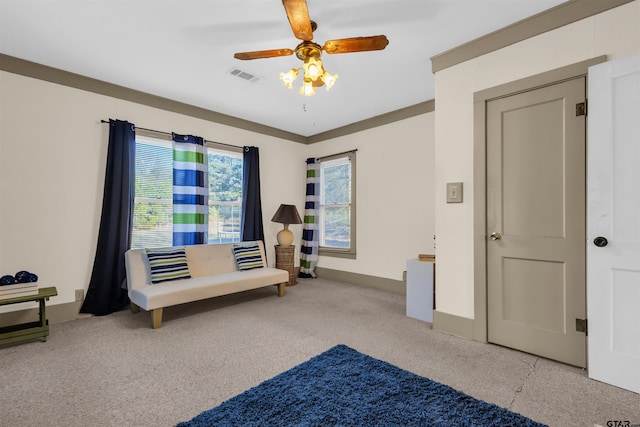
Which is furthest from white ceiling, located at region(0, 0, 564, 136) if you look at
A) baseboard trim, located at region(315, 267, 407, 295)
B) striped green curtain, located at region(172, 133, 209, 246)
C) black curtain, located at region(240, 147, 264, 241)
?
baseboard trim, located at region(315, 267, 407, 295)

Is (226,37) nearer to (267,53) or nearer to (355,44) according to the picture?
(267,53)

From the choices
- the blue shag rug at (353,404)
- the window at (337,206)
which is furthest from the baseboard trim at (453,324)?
the window at (337,206)

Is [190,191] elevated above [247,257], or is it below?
above

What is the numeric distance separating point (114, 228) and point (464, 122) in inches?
153

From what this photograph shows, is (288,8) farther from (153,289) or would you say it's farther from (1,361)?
(1,361)

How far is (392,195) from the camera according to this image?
445cm

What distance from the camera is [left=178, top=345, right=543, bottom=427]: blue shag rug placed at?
156 centimetres

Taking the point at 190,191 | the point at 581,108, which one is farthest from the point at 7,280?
the point at 581,108

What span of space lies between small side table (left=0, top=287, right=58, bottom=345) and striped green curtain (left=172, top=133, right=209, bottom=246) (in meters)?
1.48

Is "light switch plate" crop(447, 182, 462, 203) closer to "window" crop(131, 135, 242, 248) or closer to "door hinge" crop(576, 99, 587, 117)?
"door hinge" crop(576, 99, 587, 117)

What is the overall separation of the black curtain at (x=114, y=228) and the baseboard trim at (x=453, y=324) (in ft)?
11.4

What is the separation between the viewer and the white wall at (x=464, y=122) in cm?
226

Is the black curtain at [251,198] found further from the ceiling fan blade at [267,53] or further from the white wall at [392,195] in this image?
the ceiling fan blade at [267,53]

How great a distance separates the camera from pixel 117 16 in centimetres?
234
